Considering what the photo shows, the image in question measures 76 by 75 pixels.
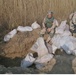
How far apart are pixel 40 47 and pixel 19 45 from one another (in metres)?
0.62

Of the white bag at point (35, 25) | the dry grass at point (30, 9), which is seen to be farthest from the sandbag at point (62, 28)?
the white bag at point (35, 25)

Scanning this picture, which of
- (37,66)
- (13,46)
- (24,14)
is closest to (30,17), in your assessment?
(24,14)


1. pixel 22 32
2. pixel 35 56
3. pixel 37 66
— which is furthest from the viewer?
pixel 22 32

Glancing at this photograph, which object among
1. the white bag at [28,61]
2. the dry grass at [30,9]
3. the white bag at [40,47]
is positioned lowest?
the white bag at [28,61]

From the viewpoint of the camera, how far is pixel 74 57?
24.9 ft

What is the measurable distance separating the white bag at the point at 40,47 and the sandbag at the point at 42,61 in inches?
12.0

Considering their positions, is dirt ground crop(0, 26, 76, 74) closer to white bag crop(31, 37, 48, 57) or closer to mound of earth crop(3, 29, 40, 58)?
mound of earth crop(3, 29, 40, 58)

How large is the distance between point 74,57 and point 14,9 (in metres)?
2.90

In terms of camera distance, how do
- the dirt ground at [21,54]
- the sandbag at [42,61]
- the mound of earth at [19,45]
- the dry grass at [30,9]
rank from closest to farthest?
1. the dirt ground at [21,54]
2. the sandbag at [42,61]
3. the mound of earth at [19,45]
4. the dry grass at [30,9]

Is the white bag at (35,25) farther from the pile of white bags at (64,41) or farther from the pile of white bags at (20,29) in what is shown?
the pile of white bags at (64,41)

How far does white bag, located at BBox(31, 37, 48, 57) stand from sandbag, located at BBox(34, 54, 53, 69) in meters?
0.31

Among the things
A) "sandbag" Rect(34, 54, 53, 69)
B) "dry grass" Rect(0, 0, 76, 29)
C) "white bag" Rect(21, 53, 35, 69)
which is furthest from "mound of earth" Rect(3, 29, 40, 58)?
"dry grass" Rect(0, 0, 76, 29)

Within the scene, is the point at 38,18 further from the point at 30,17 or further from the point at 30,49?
the point at 30,49

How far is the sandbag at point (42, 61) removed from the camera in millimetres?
7391
